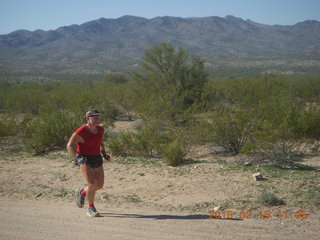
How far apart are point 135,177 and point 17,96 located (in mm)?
26013

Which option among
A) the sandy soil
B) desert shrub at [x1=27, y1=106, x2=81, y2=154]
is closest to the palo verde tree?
desert shrub at [x1=27, y1=106, x2=81, y2=154]

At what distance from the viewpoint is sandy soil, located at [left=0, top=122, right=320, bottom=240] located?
553cm

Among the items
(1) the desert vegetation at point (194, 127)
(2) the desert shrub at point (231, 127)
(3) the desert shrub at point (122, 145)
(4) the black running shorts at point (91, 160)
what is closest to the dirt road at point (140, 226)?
(4) the black running shorts at point (91, 160)

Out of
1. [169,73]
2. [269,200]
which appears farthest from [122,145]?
[169,73]

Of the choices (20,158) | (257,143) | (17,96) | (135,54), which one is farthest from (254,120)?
(135,54)

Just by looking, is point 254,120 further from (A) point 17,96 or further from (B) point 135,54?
(B) point 135,54

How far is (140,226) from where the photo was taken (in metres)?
5.82

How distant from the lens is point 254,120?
44.3 ft
